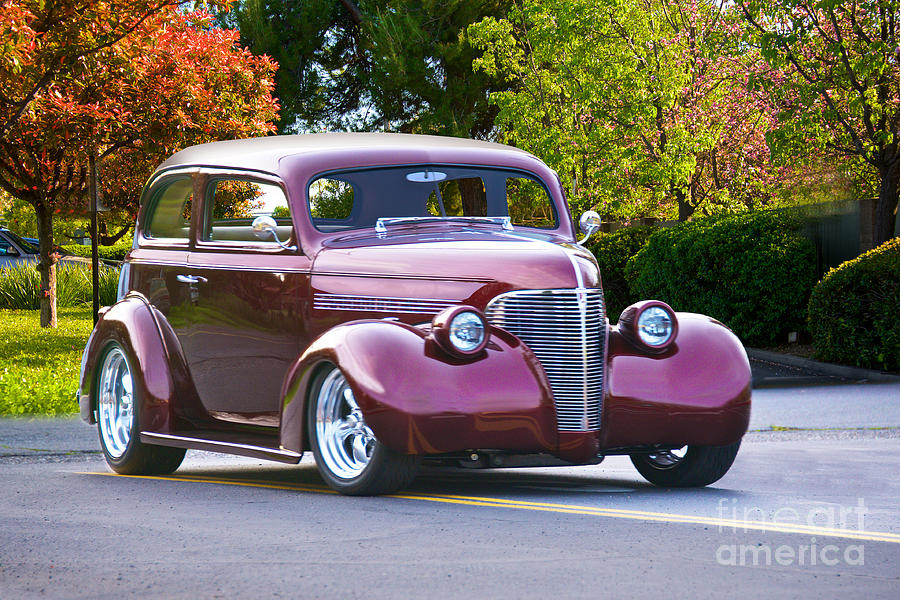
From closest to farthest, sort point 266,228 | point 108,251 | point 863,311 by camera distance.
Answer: point 266,228
point 863,311
point 108,251

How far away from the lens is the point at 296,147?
8539 millimetres

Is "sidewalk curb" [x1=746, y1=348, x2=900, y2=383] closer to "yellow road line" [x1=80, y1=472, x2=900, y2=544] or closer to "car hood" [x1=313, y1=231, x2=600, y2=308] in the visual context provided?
"car hood" [x1=313, y1=231, x2=600, y2=308]

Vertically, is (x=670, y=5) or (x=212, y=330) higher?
(x=670, y=5)

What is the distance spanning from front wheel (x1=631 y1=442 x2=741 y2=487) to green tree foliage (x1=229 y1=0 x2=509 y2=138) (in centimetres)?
2168

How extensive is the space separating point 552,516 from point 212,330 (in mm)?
2829

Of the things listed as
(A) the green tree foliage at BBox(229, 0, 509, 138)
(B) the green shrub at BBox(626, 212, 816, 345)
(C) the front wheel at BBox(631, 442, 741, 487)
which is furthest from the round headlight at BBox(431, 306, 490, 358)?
(A) the green tree foliage at BBox(229, 0, 509, 138)

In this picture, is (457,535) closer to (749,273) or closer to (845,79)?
(749,273)

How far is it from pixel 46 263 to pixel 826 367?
13866mm

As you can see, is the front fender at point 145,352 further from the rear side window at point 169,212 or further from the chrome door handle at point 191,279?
the rear side window at point 169,212

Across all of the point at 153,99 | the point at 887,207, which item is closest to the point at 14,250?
the point at 153,99

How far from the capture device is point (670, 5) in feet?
87.4

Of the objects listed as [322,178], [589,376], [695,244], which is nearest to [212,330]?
[322,178]

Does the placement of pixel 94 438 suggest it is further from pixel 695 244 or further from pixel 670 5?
pixel 670 5

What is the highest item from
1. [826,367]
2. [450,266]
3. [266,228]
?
[266,228]
